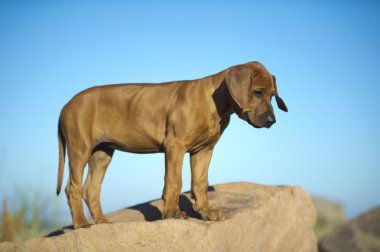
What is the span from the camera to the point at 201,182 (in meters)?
7.32

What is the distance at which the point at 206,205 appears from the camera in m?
7.19

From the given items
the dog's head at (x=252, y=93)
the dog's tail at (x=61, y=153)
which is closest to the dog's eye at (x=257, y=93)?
the dog's head at (x=252, y=93)

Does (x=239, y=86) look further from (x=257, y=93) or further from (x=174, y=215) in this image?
(x=174, y=215)

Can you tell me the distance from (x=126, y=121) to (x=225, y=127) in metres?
1.63

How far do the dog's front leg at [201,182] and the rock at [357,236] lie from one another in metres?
4.47

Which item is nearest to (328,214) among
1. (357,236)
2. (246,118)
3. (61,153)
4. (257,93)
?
(357,236)

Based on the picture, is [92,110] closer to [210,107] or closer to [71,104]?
[71,104]

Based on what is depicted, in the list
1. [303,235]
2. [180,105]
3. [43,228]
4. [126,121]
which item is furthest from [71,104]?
[303,235]

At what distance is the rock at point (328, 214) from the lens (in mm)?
14260

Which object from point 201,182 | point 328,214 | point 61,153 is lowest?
point 328,214

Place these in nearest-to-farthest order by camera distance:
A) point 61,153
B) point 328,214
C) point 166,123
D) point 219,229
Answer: point 219,229
point 166,123
point 61,153
point 328,214

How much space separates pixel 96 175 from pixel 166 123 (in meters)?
1.85

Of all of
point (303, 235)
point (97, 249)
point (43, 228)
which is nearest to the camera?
point (97, 249)

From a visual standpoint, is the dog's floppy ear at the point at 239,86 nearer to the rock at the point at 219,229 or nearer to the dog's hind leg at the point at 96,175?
the rock at the point at 219,229
